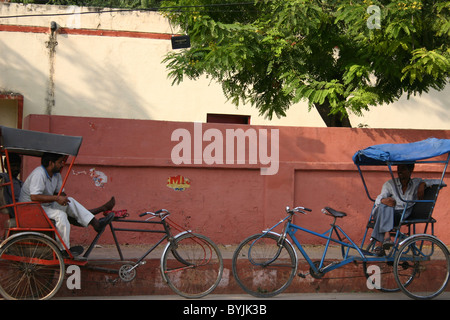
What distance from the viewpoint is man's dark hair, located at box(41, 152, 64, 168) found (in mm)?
5988

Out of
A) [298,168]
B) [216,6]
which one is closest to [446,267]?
[298,168]

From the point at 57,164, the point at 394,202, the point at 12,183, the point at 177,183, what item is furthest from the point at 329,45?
the point at 12,183

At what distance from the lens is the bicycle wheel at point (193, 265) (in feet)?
20.2

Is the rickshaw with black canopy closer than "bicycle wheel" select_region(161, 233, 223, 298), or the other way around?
the rickshaw with black canopy

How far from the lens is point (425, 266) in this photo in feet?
21.6

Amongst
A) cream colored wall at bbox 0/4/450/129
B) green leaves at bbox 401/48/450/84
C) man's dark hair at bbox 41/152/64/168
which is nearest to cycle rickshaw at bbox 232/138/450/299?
man's dark hair at bbox 41/152/64/168

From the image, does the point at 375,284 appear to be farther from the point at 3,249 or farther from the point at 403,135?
the point at 3,249

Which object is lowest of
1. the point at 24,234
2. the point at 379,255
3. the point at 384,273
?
the point at 384,273

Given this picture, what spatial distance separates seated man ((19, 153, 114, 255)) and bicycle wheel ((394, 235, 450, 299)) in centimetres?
342

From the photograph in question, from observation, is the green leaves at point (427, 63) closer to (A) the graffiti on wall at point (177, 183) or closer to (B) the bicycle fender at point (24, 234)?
(A) the graffiti on wall at point (177, 183)

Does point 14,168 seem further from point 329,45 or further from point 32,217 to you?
point 329,45

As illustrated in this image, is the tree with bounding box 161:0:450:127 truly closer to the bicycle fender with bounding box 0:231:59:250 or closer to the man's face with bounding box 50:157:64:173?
the man's face with bounding box 50:157:64:173

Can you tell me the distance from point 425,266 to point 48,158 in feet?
14.8

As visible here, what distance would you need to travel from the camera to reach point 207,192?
905 centimetres
